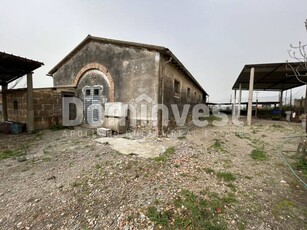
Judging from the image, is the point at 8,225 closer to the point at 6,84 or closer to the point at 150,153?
the point at 150,153

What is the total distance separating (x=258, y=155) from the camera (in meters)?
4.63

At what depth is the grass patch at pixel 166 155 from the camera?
4129 mm

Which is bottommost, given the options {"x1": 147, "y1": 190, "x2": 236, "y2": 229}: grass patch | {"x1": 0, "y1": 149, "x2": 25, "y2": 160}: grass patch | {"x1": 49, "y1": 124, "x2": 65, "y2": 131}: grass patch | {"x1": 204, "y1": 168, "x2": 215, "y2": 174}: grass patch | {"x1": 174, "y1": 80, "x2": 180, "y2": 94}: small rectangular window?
{"x1": 147, "y1": 190, "x2": 236, "y2": 229}: grass patch

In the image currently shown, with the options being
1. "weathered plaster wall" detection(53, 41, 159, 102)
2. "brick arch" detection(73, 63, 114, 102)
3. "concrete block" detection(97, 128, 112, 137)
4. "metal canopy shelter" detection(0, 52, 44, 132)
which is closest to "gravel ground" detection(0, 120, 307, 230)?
"concrete block" detection(97, 128, 112, 137)

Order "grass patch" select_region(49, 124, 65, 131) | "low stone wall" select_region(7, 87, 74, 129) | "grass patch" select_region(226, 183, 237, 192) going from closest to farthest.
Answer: "grass patch" select_region(226, 183, 237, 192) → "low stone wall" select_region(7, 87, 74, 129) → "grass patch" select_region(49, 124, 65, 131)

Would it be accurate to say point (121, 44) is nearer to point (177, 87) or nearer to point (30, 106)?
point (177, 87)

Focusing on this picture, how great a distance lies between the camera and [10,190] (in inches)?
114

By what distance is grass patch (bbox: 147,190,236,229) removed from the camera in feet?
6.84

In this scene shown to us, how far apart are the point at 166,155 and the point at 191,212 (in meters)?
2.19

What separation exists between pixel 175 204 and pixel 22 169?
3758 millimetres

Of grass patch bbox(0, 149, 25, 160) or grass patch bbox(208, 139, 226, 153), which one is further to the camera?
grass patch bbox(208, 139, 226, 153)

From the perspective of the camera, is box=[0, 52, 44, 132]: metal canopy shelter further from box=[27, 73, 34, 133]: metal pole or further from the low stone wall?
the low stone wall

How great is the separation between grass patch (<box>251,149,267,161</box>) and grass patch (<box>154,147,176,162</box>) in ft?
7.76

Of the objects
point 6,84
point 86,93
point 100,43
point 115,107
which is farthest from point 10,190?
point 6,84
